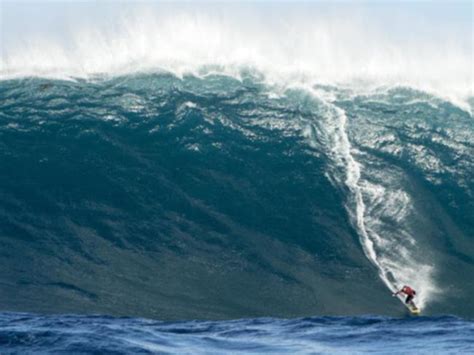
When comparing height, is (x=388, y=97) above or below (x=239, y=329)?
above

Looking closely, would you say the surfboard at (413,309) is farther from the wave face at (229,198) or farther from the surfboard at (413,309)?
the wave face at (229,198)

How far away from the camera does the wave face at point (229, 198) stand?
1031 inches

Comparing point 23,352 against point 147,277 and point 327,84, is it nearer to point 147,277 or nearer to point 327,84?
point 147,277

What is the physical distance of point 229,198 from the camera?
3059cm

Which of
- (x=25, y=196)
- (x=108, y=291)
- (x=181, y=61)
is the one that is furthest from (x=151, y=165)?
(x=181, y=61)

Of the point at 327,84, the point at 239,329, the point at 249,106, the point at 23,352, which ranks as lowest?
the point at 23,352

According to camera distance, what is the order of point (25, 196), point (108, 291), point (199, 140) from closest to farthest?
point (108, 291)
point (25, 196)
point (199, 140)

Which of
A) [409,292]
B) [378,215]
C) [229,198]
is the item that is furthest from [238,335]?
[378,215]

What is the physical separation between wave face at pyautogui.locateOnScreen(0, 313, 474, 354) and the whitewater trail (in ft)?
10.3

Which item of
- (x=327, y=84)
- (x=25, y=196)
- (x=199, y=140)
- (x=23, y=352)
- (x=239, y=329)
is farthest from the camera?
(x=327, y=84)

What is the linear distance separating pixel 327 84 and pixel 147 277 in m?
16.1

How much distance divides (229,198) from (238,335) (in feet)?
29.3

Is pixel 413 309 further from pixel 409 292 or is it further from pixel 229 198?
pixel 229 198

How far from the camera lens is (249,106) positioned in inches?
1421
